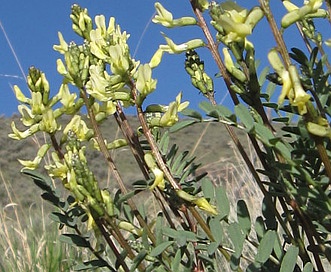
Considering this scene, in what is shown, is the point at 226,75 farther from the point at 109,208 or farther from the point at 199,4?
the point at 109,208

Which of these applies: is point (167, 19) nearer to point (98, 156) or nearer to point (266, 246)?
point (266, 246)

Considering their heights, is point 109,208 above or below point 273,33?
below

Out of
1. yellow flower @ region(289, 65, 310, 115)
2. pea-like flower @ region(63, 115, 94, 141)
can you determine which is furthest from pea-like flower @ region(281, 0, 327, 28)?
pea-like flower @ region(63, 115, 94, 141)

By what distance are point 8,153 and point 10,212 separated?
4.55 meters

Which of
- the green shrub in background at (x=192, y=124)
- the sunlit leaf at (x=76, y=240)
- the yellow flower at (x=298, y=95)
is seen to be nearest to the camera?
the yellow flower at (x=298, y=95)

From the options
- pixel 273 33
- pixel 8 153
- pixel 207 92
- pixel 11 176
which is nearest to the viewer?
pixel 273 33

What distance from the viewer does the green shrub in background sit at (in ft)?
2.64

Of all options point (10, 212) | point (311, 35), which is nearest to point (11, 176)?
point (10, 212)

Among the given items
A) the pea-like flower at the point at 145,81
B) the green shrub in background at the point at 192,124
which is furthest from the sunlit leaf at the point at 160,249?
the pea-like flower at the point at 145,81

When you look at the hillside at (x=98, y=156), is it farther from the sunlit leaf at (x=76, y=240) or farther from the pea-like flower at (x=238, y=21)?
the pea-like flower at (x=238, y=21)

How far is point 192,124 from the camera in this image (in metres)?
0.87

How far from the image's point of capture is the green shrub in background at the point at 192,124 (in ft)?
2.64

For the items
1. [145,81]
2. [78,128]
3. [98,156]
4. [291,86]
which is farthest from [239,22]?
[98,156]

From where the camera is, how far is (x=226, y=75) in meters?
0.90
